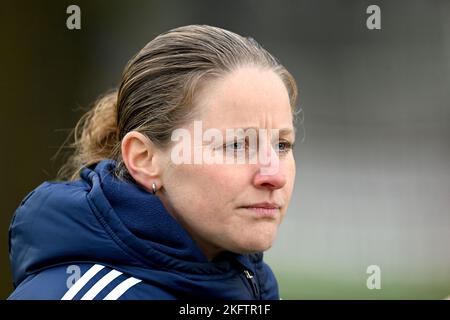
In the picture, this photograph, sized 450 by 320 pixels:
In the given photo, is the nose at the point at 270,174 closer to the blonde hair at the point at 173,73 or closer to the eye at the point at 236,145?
the eye at the point at 236,145

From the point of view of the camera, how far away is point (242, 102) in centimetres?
142

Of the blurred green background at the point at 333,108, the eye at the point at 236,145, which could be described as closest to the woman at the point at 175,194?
the eye at the point at 236,145

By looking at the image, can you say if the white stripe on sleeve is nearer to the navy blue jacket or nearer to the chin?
the navy blue jacket

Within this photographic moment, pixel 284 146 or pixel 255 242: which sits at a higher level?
pixel 284 146

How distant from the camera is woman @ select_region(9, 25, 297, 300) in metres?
1.34

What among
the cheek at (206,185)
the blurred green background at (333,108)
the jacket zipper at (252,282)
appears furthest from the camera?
the blurred green background at (333,108)

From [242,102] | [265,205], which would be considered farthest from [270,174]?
[242,102]

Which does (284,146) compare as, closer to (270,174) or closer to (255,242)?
(270,174)

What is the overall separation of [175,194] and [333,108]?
3.41 meters

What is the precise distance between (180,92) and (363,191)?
3.31 meters

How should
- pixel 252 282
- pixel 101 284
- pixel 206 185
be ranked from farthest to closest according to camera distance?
pixel 252 282 < pixel 206 185 < pixel 101 284

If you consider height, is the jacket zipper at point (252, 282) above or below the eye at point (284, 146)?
below

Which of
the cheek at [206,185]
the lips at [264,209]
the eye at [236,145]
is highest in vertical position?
the eye at [236,145]

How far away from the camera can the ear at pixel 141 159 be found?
1466 millimetres
